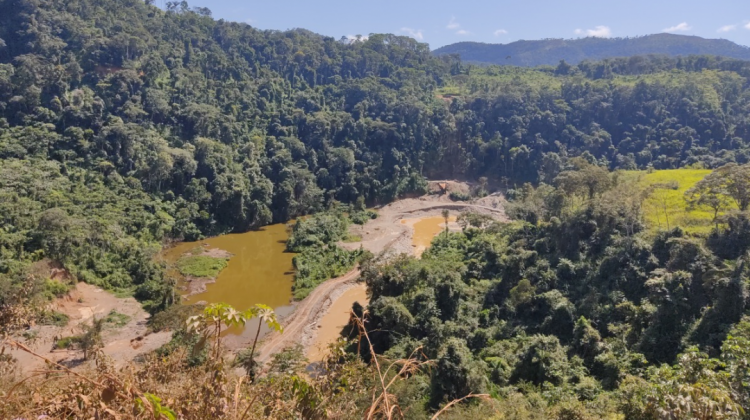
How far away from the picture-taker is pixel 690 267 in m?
14.7

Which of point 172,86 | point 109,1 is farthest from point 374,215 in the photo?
point 109,1

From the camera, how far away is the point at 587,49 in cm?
14738

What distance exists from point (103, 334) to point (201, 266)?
916cm

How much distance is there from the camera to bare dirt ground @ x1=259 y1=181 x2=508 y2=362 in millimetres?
19984

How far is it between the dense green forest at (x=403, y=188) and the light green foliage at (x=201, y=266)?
7.28 feet

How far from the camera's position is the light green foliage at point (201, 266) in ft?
87.0

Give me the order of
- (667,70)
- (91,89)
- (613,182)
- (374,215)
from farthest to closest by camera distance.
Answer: (667,70), (374,215), (91,89), (613,182)

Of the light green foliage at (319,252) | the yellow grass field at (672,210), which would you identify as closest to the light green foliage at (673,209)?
the yellow grass field at (672,210)

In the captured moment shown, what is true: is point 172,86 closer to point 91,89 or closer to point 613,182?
point 91,89

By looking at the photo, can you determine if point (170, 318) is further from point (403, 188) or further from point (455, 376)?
point (403, 188)

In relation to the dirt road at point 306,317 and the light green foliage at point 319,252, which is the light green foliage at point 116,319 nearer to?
the dirt road at point 306,317

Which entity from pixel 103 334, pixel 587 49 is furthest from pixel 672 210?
pixel 587 49

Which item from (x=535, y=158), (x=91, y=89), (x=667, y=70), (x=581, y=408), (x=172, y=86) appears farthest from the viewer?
(x=667, y=70)

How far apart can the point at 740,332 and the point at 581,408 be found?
4.39m
